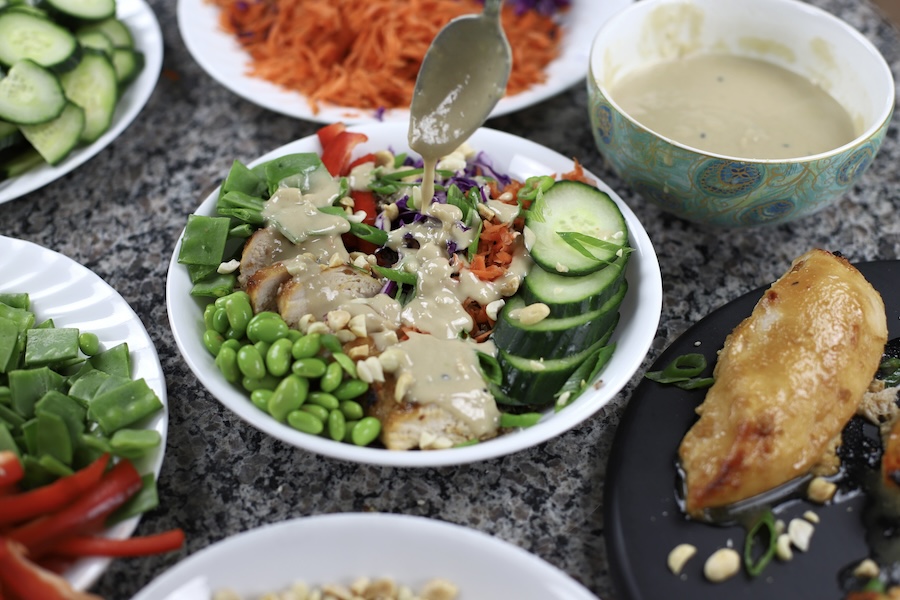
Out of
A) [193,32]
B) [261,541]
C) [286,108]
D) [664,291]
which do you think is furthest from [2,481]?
[193,32]

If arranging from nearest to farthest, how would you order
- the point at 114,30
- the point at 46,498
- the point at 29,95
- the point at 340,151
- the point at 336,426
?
the point at 46,498
the point at 336,426
the point at 340,151
the point at 29,95
the point at 114,30

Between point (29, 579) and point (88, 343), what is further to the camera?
point (88, 343)

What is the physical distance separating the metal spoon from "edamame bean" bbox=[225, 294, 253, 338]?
75 cm

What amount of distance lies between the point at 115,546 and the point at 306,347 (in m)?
0.68

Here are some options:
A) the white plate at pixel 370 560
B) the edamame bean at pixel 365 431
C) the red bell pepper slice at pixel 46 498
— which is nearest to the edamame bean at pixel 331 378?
the edamame bean at pixel 365 431

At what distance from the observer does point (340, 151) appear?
287 cm

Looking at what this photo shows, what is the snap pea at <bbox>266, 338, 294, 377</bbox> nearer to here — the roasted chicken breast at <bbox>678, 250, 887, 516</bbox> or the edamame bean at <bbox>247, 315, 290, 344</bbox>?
the edamame bean at <bbox>247, 315, 290, 344</bbox>

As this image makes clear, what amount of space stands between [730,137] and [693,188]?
0.34 metres

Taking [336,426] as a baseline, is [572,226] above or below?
above

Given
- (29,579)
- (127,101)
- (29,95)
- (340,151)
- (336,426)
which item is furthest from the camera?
Result: (127,101)

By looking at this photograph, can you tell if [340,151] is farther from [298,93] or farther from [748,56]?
[748,56]

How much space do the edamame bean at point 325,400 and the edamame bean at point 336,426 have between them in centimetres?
2

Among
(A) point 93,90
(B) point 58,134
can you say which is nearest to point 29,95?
(B) point 58,134

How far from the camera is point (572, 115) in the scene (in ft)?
11.9
